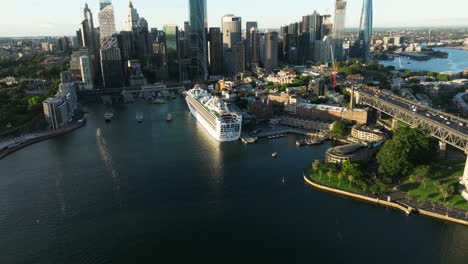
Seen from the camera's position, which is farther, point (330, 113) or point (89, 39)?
point (89, 39)

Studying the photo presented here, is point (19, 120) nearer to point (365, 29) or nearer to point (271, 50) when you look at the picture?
point (271, 50)

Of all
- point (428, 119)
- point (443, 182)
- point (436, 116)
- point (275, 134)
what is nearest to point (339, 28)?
point (436, 116)

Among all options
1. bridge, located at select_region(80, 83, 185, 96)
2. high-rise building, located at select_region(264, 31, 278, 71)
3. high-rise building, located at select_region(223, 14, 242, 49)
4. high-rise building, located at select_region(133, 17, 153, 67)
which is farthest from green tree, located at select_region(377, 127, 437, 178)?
high-rise building, located at select_region(223, 14, 242, 49)

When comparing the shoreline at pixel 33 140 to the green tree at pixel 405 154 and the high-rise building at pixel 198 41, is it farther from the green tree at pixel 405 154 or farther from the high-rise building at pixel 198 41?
the high-rise building at pixel 198 41

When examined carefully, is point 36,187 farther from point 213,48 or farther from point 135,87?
point 213,48

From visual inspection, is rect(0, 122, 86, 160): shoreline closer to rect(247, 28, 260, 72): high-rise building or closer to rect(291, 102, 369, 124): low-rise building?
rect(291, 102, 369, 124): low-rise building

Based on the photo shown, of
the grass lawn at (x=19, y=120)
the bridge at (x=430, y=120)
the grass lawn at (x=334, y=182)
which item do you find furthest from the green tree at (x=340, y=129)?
the grass lawn at (x=19, y=120)

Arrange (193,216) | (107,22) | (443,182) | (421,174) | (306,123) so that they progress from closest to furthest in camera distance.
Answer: (193,216), (421,174), (443,182), (306,123), (107,22)
